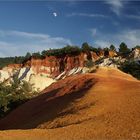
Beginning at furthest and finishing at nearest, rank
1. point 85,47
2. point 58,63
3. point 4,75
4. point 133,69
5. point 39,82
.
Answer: point 58,63, point 85,47, point 4,75, point 39,82, point 133,69

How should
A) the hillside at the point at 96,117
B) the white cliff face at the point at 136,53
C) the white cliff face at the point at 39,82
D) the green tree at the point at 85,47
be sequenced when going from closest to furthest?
the hillside at the point at 96,117 < the white cliff face at the point at 39,82 < the white cliff face at the point at 136,53 < the green tree at the point at 85,47

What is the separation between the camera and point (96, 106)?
29.1 m

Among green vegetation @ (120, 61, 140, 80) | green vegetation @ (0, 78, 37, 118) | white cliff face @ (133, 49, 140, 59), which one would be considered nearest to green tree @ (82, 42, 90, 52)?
white cliff face @ (133, 49, 140, 59)

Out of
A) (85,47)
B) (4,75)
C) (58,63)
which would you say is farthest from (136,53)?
(4,75)

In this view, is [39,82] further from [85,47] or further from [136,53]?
[85,47]

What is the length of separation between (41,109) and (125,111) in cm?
1573

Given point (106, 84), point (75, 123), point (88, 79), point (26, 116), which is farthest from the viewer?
point (88, 79)

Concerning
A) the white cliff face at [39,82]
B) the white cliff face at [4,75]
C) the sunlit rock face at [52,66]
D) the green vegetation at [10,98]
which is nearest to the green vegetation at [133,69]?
the white cliff face at [39,82]

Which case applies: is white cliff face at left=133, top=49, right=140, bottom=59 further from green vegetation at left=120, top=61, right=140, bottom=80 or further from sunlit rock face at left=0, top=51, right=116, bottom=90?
green vegetation at left=120, top=61, right=140, bottom=80

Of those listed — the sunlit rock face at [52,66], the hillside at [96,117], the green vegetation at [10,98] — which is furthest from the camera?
the sunlit rock face at [52,66]

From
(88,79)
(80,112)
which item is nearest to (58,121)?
(80,112)

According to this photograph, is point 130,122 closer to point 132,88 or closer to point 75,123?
point 75,123

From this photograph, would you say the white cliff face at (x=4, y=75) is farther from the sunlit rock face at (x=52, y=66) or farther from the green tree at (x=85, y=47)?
the green tree at (x=85, y=47)

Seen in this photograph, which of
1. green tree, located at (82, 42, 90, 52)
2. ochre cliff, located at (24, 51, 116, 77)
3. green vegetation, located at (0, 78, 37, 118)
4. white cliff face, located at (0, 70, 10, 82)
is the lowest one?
green vegetation, located at (0, 78, 37, 118)
